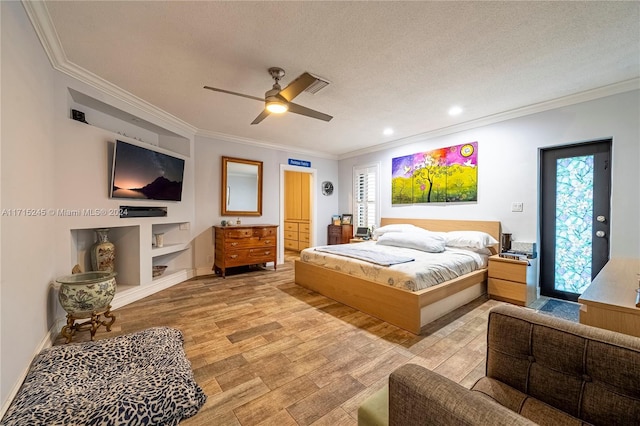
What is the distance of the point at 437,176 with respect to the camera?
4.47 m

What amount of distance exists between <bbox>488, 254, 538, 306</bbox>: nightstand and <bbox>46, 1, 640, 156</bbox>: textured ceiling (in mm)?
2076

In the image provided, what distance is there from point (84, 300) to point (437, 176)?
4.90m

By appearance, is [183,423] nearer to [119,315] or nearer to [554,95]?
[119,315]

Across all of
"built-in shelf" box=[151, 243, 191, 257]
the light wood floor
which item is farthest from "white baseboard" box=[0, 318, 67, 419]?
"built-in shelf" box=[151, 243, 191, 257]

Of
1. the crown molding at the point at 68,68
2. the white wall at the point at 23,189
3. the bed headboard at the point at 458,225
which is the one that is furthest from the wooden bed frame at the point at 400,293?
the crown molding at the point at 68,68

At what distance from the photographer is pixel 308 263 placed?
150 inches

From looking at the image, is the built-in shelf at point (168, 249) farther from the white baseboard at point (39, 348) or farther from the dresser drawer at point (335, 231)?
the dresser drawer at point (335, 231)

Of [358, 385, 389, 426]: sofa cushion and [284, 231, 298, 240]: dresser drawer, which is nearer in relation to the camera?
[358, 385, 389, 426]: sofa cushion

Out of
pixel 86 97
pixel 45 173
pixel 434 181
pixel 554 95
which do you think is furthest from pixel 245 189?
pixel 554 95

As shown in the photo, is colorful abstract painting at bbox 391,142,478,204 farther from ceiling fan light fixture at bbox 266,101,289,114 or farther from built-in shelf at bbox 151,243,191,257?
built-in shelf at bbox 151,243,191,257

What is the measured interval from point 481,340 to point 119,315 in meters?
3.71

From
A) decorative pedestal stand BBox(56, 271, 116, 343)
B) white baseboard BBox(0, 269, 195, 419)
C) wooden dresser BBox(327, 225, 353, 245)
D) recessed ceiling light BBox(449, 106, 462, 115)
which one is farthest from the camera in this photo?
wooden dresser BBox(327, 225, 353, 245)

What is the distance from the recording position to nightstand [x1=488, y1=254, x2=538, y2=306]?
10.2 ft

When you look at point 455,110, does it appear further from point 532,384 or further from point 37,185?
point 37,185
